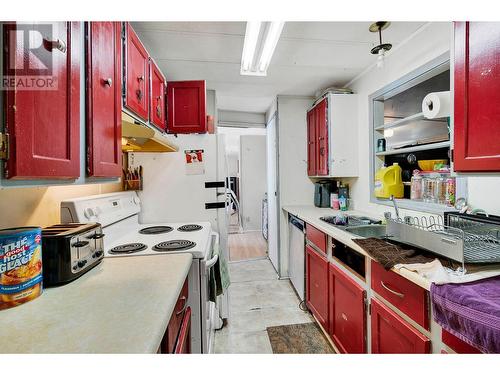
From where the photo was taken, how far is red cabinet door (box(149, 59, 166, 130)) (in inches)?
70.8

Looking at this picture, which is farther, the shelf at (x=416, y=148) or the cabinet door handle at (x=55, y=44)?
the shelf at (x=416, y=148)

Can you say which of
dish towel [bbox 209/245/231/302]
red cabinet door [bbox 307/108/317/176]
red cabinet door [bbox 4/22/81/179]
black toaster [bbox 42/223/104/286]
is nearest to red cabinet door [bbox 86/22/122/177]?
red cabinet door [bbox 4/22/81/179]

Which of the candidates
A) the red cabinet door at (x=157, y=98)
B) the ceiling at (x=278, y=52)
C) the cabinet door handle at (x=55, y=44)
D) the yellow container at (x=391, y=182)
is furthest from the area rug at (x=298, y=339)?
the ceiling at (x=278, y=52)

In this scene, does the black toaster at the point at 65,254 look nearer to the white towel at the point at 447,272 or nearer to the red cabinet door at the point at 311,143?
the white towel at the point at 447,272

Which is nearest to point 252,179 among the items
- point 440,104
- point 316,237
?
point 316,237

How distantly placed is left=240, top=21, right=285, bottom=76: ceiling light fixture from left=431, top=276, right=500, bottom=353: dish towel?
4.98 ft

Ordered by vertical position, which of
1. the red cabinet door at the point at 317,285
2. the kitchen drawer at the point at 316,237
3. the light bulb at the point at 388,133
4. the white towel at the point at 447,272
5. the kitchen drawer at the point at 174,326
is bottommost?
the red cabinet door at the point at 317,285

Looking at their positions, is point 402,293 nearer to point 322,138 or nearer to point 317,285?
point 317,285

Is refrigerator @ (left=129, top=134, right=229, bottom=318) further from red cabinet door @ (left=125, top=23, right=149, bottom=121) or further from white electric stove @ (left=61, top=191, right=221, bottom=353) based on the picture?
red cabinet door @ (left=125, top=23, right=149, bottom=121)

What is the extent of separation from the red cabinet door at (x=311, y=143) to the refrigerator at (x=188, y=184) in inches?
48.7

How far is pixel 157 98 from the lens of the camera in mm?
1951

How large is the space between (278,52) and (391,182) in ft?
4.84

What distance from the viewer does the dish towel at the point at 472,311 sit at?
0.66 metres

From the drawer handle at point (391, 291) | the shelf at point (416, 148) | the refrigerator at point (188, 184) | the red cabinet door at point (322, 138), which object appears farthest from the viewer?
the red cabinet door at point (322, 138)
